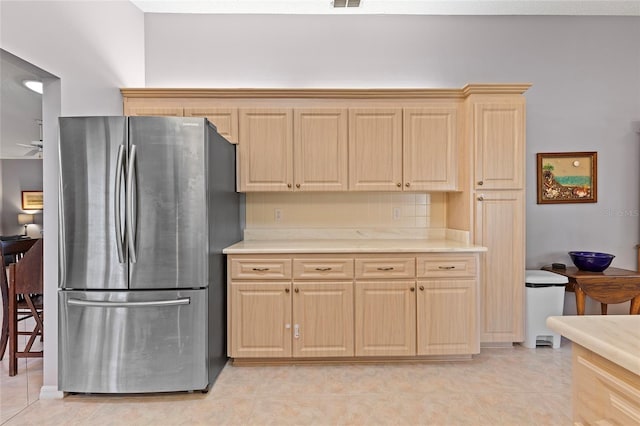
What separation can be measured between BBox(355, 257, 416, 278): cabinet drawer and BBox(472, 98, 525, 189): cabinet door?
0.95 meters

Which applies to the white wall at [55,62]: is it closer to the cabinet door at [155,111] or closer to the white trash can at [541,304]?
the cabinet door at [155,111]

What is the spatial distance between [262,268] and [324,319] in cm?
61

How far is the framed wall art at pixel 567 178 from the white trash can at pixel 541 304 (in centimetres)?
87

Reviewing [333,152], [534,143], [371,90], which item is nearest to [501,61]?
[534,143]

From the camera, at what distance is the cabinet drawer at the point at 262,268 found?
284 centimetres

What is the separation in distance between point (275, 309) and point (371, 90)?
6.64 ft

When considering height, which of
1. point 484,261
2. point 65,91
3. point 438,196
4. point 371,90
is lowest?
point 484,261

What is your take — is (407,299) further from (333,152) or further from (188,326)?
(188,326)

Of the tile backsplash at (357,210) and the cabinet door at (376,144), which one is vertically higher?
the cabinet door at (376,144)

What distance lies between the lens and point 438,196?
362cm

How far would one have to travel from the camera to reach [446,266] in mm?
2865

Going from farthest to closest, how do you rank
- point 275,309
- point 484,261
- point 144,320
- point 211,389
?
point 484,261 → point 275,309 → point 211,389 → point 144,320

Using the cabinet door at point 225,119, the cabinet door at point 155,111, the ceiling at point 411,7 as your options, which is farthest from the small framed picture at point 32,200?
the ceiling at point 411,7

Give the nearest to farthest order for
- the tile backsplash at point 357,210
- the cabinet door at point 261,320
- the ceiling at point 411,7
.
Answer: the cabinet door at point 261,320 → the ceiling at point 411,7 → the tile backsplash at point 357,210
